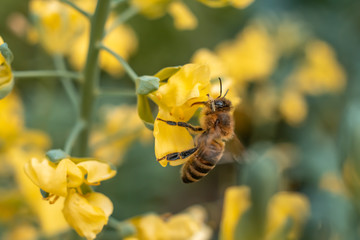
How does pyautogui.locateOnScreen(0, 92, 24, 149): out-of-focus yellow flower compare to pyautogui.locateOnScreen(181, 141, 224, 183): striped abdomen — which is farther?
pyautogui.locateOnScreen(0, 92, 24, 149): out-of-focus yellow flower

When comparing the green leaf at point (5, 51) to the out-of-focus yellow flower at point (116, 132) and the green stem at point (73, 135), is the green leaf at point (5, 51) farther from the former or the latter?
the out-of-focus yellow flower at point (116, 132)

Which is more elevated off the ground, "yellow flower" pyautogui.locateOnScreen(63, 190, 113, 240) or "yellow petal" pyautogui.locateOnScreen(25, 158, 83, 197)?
"yellow petal" pyautogui.locateOnScreen(25, 158, 83, 197)

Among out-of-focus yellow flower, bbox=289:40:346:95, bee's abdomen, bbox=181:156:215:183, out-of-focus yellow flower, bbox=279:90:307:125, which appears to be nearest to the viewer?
bee's abdomen, bbox=181:156:215:183

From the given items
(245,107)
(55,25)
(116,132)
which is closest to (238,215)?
(116,132)

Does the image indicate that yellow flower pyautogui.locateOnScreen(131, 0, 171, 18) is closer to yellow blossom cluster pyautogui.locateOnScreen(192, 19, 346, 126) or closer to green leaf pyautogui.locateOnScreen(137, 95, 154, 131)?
green leaf pyautogui.locateOnScreen(137, 95, 154, 131)

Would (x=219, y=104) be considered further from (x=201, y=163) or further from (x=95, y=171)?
(x=95, y=171)

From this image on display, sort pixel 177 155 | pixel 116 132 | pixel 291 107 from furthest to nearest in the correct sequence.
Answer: pixel 291 107
pixel 116 132
pixel 177 155

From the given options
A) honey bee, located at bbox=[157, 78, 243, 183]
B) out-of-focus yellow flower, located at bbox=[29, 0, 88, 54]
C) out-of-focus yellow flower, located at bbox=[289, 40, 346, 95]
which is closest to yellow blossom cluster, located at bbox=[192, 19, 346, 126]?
out-of-focus yellow flower, located at bbox=[289, 40, 346, 95]
